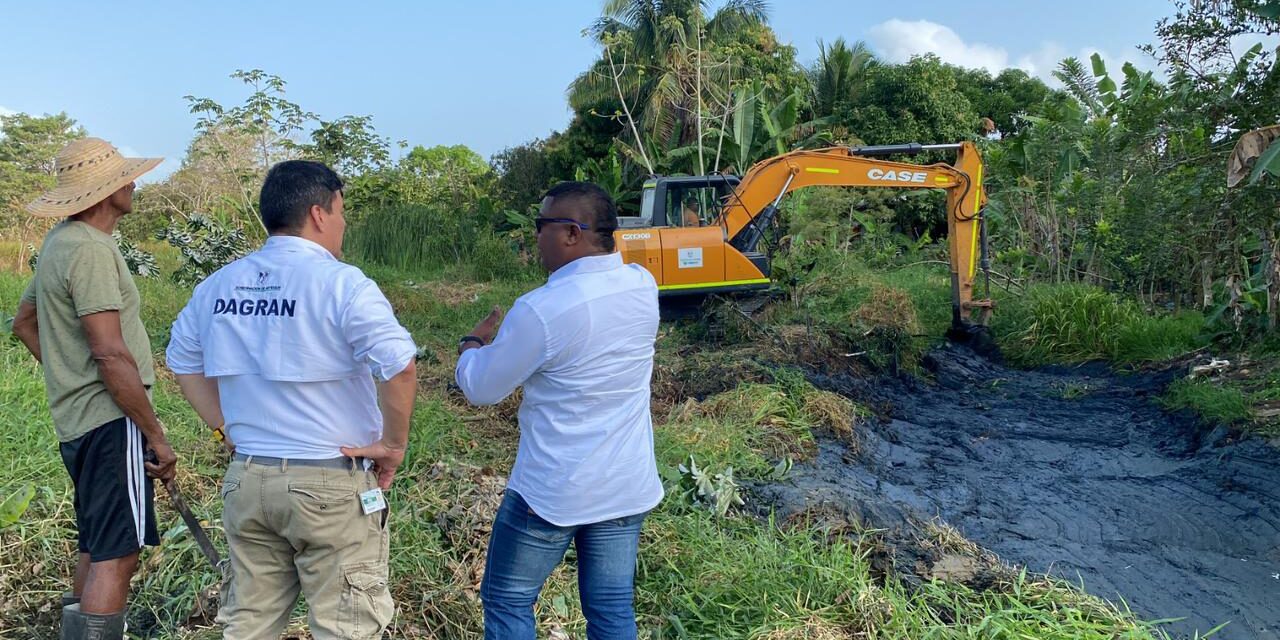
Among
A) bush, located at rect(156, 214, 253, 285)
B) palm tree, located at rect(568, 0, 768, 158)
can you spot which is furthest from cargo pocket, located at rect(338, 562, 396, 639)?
palm tree, located at rect(568, 0, 768, 158)

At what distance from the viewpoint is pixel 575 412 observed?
228 centimetres

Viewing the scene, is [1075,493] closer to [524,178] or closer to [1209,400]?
[1209,400]

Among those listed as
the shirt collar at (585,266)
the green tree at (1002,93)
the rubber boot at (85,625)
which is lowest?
the rubber boot at (85,625)

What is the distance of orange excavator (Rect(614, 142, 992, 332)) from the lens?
8773 mm

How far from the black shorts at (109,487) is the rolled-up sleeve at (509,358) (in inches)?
54.8

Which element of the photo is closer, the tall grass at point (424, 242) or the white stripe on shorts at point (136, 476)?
the white stripe on shorts at point (136, 476)

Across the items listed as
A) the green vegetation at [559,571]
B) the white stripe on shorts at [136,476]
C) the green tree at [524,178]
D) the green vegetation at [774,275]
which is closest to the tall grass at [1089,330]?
the green vegetation at [774,275]

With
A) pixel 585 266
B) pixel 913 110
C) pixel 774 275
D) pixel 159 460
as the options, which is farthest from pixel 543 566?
pixel 913 110

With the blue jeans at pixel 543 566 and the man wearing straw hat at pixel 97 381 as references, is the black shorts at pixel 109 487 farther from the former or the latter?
the blue jeans at pixel 543 566

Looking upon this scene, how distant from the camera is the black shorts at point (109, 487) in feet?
9.19

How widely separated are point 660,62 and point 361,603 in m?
19.6

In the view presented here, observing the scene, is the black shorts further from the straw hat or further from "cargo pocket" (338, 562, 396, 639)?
"cargo pocket" (338, 562, 396, 639)

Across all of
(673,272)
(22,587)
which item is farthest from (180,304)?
(22,587)

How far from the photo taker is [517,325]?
2184 millimetres
